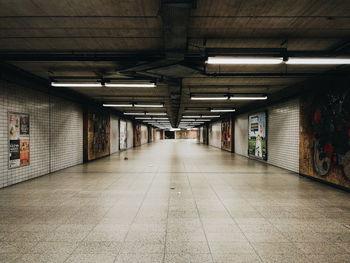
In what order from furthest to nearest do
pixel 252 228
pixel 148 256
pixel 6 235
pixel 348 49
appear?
pixel 348 49, pixel 252 228, pixel 6 235, pixel 148 256

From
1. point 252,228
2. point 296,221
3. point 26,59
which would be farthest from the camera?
point 26,59

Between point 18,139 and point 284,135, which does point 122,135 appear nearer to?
point 18,139

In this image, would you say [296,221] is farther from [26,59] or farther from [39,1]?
[26,59]

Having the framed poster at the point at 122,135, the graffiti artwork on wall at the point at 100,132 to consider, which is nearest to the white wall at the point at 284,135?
the graffiti artwork on wall at the point at 100,132

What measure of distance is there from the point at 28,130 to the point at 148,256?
19.2 feet

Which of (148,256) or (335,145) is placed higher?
(335,145)

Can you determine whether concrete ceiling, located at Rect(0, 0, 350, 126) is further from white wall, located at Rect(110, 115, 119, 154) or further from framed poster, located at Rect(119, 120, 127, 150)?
framed poster, located at Rect(119, 120, 127, 150)

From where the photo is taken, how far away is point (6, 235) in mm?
2879

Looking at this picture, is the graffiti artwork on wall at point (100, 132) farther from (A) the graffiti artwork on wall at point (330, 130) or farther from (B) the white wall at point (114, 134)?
(A) the graffiti artwork on wall at point (330, 130)

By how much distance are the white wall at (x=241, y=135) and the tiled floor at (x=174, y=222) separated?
7.31 metres

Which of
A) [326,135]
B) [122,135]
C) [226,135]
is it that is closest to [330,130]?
[326,135]

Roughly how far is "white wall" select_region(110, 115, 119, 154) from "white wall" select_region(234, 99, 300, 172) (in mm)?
10050

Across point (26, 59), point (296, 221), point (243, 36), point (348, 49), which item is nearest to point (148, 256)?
point (296, 221)

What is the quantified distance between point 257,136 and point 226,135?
653 cm
